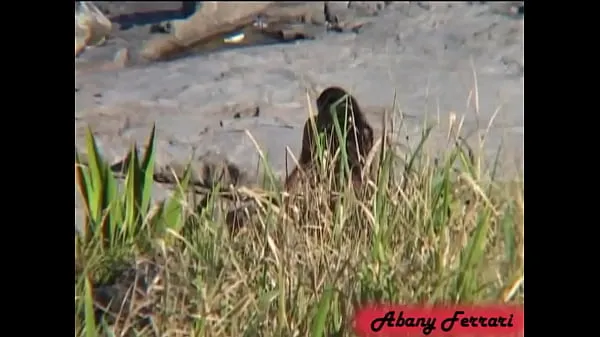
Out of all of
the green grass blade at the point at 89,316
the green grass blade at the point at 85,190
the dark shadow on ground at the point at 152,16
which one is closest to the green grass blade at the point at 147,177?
the green grass blade at the point at 85,190

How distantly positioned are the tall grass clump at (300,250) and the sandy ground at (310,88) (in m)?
0.19

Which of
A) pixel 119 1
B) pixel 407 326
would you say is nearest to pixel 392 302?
pixel 407 326

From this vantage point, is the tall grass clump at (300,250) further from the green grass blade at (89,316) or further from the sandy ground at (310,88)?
the sandy ground at (310,88)

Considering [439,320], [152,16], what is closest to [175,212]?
[439,320]

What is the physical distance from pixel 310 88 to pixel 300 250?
952 millimetres

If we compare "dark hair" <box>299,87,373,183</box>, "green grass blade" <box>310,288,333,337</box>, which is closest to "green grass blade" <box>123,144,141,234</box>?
"dark hair" <box>299,87,373,183</box>

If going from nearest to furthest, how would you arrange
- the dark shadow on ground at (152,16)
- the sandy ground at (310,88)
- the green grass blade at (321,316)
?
the green grass blade at (321,316) → the sandy ground at (310,88) → the dark shadow on ground at (152,16)

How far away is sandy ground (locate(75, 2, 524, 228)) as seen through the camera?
10.3 feet

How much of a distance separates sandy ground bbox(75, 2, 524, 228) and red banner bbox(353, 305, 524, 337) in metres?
0.41

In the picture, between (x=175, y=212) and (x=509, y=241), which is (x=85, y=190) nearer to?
(x=175, y=212)

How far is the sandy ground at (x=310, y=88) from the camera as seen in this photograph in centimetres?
314

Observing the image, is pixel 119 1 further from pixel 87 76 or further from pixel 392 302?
pixel 392 302

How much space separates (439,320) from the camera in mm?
2344
